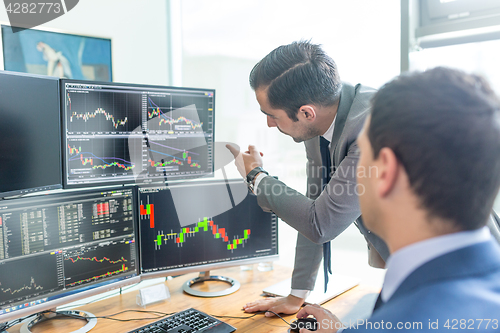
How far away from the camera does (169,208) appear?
4.67 feet

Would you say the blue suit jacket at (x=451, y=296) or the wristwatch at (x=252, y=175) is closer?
the blue suit jacket at (x=451, y=296)

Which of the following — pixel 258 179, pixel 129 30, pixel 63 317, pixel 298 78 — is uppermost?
pixel 129 30

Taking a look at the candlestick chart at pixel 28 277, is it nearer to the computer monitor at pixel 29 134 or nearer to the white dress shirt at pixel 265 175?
the computer monitor at pixel 29 134

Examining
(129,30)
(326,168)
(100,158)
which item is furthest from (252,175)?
(129,30)

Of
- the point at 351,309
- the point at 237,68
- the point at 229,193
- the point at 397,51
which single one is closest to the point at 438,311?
the point at 351,309

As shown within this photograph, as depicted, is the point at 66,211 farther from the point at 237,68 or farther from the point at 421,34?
the point at 421,34

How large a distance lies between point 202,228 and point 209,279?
0.28 m

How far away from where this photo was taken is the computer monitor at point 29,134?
3.51 feet

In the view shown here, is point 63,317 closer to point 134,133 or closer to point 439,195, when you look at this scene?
point 134,133

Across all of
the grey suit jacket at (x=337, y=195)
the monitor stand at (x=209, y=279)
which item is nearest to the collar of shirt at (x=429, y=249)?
the grey suit jacket at (x=337, y=195)

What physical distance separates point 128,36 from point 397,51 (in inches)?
59.5

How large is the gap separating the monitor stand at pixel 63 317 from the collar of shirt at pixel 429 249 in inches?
40.7

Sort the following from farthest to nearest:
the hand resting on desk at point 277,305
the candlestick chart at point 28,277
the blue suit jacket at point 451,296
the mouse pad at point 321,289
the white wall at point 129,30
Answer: the white wall at point 129,30
the mouse pad at point 321,289
the hand resting on desk at point 277,305
the candlestick chart at point 28,277
the blue suit jacket at point 451,296

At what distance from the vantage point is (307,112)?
1.20 m
